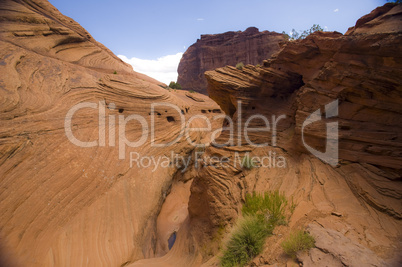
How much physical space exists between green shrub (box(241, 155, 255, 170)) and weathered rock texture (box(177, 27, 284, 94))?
28.5 m

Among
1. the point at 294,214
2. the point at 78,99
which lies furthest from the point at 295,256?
the point at 78,99

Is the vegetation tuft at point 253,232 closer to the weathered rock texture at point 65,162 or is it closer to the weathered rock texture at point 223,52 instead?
the weathered rock texture at point 65,162

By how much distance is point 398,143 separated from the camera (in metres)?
4.68

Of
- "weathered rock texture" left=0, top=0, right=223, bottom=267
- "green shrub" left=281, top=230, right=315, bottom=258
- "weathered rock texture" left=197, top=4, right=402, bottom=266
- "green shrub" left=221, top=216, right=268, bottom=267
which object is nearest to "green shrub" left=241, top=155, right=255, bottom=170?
"weathered rock texture" left=197, top=4, right=402, bottom=266

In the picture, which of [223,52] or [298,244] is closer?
[298,244]

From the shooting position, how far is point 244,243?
161 inches

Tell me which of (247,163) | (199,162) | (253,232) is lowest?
(253,232)

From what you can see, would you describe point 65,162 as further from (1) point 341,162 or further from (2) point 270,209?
→ (1) point 341,162

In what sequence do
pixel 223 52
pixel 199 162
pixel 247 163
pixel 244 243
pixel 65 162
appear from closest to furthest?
pixel 244 243 < pixel 247 163 < pixel 65 162 < pixel 199 162 < pixel 223 52

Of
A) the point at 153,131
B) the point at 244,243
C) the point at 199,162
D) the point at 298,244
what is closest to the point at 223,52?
the point at 153,131

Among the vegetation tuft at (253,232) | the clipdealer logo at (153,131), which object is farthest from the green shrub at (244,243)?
the clipdealer logo at (153,131)

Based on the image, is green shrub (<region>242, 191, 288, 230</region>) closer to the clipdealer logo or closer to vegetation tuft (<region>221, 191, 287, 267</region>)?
vegetation tuft (<region>221, 191, 287, 267</region>)

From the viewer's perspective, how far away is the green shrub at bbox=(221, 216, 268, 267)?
3.91 metres

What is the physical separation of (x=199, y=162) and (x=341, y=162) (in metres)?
4.77
